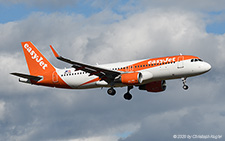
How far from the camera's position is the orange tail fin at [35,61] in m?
71.1

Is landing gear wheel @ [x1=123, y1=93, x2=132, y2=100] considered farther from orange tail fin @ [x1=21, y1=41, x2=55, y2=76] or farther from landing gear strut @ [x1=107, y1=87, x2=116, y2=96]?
orange tail fin @ [x1=21, y1=41, x2=55, y2=76]

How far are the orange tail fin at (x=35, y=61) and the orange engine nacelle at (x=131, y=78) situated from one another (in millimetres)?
12857

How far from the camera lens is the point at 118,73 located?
63.3m

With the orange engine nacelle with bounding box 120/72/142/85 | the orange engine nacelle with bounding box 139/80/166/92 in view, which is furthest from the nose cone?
the orange engine nacelle with bounding box 139/80/166/92

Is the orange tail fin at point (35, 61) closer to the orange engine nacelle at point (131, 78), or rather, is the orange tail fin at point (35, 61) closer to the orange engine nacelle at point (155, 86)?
the orange engine nacelle at point (131, 78)

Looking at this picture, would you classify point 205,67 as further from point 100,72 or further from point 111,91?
point 100,72

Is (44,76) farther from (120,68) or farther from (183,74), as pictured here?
(183,74)

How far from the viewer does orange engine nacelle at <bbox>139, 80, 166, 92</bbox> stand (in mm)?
68750

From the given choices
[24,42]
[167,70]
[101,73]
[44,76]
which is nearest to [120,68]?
[101,73]

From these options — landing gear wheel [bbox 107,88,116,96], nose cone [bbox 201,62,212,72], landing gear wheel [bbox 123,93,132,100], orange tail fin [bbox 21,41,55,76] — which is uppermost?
orange tail fin [bbox 21,41,55,76]

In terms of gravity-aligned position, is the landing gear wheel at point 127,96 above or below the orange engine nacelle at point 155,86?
below

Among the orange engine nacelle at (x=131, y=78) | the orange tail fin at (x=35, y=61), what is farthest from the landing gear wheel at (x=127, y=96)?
the orange tail fin at (x=35, y=61)

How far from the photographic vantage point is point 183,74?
6125cm

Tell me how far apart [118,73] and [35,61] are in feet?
51.9
